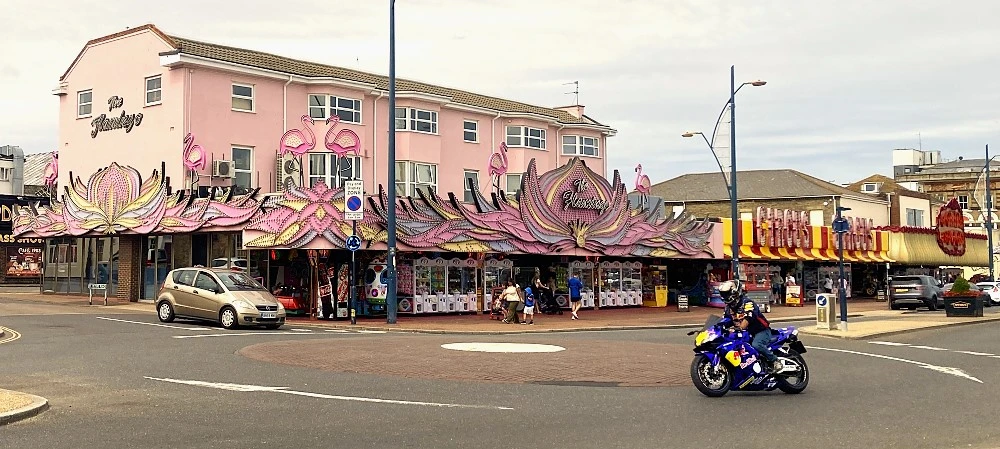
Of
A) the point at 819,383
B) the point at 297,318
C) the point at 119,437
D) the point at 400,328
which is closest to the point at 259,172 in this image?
the point at 297,318

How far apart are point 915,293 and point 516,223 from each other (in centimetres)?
1893

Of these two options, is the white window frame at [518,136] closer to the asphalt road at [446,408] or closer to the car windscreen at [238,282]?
the car windscreen at [238,282]

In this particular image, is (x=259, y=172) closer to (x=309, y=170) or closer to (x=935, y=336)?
(x=309, y=170)

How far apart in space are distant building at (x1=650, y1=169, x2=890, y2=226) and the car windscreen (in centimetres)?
4165

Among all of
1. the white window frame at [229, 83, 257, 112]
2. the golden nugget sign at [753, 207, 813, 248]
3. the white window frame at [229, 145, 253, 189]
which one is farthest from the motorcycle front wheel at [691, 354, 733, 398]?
the golden nugget sign at [753, 207, 813, 248]

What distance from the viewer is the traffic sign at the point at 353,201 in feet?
96.7

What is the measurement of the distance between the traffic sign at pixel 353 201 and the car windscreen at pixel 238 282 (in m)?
3.62

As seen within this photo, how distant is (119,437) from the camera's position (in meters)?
9.86

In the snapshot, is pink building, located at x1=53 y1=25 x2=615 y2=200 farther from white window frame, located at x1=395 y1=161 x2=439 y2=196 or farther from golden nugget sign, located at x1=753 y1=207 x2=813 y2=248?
golden nugget sign, located at x1=753 y1=207 x2=813 y2=248

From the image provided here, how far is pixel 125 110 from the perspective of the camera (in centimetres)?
4084

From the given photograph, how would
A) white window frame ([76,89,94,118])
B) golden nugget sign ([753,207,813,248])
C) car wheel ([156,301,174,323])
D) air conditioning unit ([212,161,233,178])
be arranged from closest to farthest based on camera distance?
car wheel ([156,301,174,323]) → air conditioning unit ([212,161,233,178]) → white window frame ([76,89,94,118]) → golden nugget sign ([753,207,813,248])

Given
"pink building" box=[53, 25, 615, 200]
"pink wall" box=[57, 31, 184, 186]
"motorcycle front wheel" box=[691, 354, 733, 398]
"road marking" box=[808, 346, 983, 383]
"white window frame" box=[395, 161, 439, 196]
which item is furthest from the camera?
"white window frame" box=[395, 161, 439, 196]

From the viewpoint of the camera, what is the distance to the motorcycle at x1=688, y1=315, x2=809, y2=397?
1377cm

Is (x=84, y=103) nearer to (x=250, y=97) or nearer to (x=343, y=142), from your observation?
(x=250, y=97)
